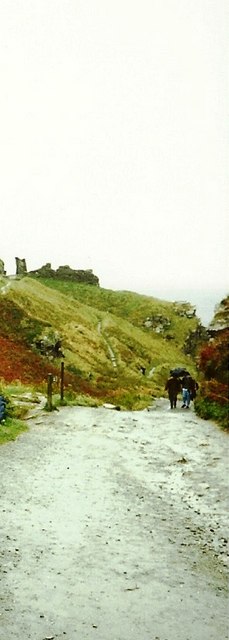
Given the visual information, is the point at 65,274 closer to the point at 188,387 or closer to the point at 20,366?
the point at 20,366

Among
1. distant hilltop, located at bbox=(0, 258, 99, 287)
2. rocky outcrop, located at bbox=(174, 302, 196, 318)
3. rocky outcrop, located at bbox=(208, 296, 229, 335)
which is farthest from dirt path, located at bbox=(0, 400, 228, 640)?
distant hilltop, located at bbox=(0, 258, 99, 287)

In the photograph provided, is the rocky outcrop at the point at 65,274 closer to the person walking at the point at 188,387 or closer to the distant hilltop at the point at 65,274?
the distant hilltop at the point at 65,274

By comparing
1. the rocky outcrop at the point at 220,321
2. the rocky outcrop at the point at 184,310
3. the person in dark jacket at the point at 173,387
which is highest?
the rocky outcrop at the point at 184,310

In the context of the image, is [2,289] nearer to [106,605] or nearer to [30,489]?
[30,489]

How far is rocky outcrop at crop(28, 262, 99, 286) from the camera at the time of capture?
4614 inches

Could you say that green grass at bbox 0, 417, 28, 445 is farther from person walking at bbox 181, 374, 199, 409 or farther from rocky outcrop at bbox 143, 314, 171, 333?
rocky outcrop at bbox 143, 314, 171, 333

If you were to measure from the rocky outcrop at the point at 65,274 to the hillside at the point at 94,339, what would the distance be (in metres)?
8.94

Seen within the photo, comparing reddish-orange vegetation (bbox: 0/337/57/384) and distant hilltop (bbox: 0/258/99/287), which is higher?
distant hilltop (bbox: 0/258/99/287)

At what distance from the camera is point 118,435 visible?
19.6m

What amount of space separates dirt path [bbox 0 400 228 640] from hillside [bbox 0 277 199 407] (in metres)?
15.7

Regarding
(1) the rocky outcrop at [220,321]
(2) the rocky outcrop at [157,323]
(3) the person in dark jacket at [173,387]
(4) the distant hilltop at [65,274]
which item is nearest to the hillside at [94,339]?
(2) the rocky outcrop at [157,323]

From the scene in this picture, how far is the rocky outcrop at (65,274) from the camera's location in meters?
117

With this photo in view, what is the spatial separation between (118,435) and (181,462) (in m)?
4.41

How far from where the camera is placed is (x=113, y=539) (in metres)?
9.52
